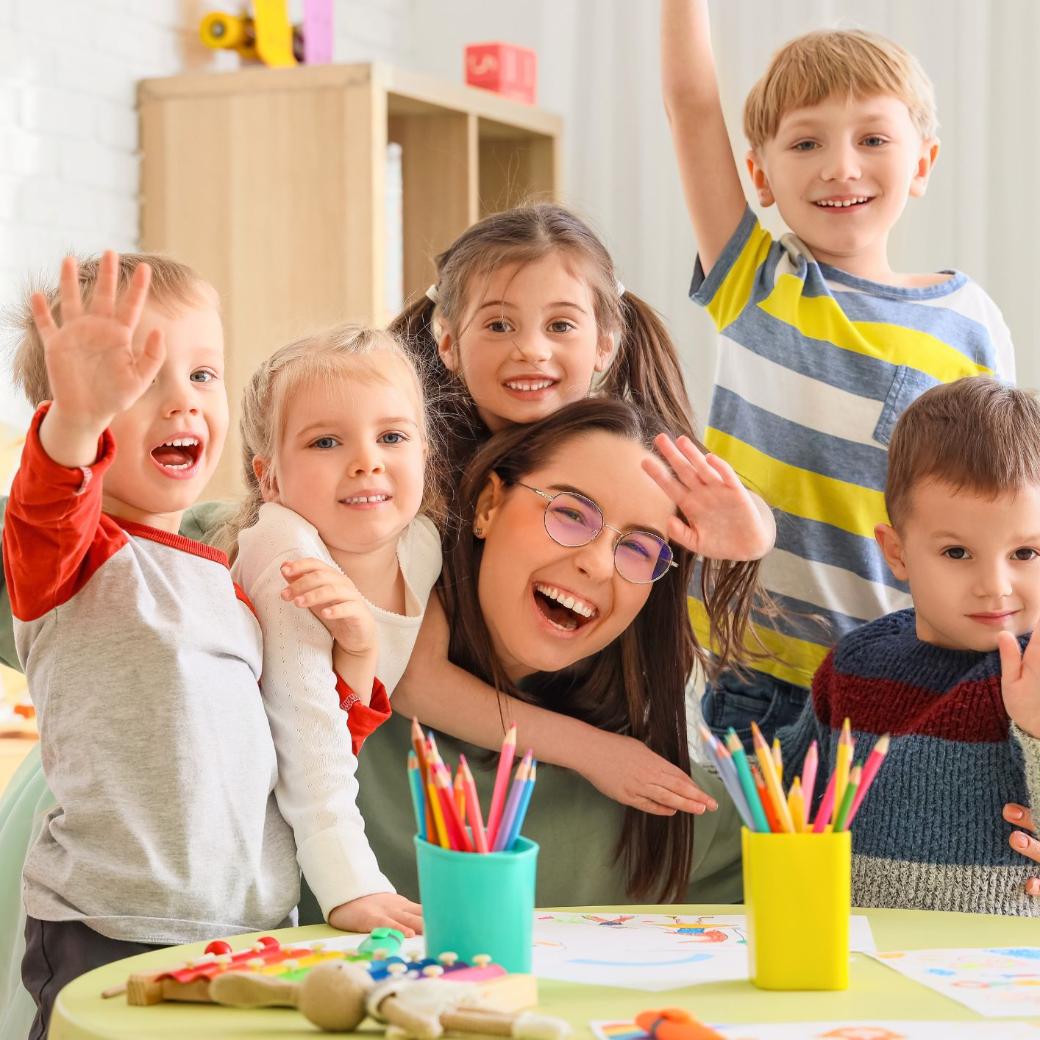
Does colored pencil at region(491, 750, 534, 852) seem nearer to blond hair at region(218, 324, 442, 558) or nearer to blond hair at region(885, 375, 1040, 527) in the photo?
blond hair at region(218, 324, 442, 558)

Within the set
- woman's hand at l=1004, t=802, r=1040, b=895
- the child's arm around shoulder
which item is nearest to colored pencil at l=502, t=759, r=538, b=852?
the child's arm around shoulder

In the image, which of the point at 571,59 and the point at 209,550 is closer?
the point at 209,550

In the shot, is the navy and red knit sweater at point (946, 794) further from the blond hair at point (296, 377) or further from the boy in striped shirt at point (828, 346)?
the blond hair at point (296, 377)

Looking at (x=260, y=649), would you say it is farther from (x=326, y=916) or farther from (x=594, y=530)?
(x=594, y=530)

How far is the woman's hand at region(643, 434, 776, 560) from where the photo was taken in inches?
56.1

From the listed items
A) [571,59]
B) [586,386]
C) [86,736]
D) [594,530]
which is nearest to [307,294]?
[571,59]

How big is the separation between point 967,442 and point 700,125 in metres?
0.67

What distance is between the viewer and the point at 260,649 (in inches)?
49.8

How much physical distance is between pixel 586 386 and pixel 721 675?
15.1 inches

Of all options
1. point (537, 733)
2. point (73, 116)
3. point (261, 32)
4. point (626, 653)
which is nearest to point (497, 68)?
point (261, 32)

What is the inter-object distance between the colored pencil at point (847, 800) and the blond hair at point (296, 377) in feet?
2.00

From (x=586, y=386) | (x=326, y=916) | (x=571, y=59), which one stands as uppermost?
(x=571, y=59)

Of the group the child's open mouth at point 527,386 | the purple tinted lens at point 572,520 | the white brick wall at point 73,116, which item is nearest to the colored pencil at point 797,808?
the purple tinted lens at point 572,520

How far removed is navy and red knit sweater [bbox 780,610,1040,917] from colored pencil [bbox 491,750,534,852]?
A: 564 mm
